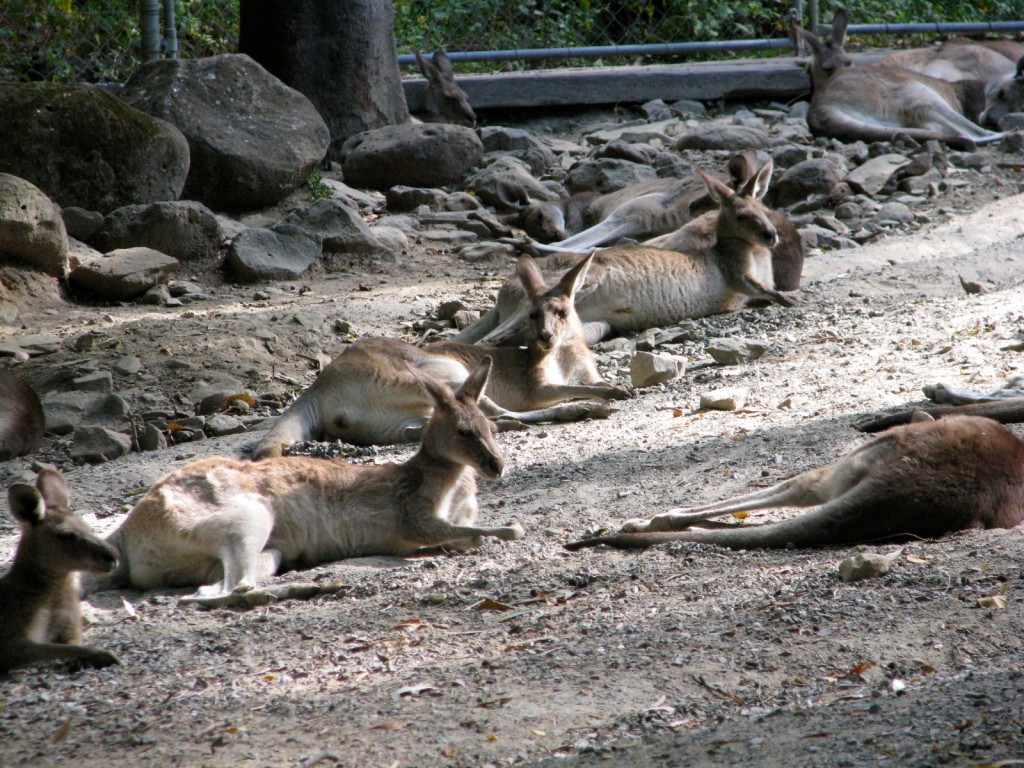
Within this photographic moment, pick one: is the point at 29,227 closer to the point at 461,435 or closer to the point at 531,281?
the point at 531,281

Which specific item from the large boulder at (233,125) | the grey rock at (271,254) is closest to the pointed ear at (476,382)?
the grey rock at (271,254)

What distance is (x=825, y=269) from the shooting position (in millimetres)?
9133

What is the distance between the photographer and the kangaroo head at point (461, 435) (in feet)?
14.6

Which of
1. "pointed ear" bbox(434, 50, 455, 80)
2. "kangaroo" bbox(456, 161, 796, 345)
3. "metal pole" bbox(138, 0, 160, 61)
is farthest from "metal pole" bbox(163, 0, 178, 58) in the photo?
"kangaroo" bbox(456, 161, 796, 345)

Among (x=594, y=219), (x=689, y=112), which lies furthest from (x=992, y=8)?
(x=594, y=219)

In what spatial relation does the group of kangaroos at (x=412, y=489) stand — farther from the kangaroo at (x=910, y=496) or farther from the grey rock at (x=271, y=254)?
the grey rock at (x=271, y=254)

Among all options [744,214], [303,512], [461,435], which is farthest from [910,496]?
[744,214]

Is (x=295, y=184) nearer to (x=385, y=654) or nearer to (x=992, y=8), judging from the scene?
(x=385, y=654)

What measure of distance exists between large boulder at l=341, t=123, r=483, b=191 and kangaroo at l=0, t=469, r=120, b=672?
7.60 m

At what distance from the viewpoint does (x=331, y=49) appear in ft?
35.9

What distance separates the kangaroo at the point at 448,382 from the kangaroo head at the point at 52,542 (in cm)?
207

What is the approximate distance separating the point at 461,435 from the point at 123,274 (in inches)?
167

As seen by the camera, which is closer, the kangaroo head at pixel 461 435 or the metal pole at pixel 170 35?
the kangaroo head at pixel 461 435

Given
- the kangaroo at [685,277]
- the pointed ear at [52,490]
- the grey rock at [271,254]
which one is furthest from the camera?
the grey rock at [271,254]
